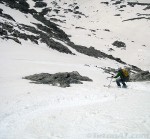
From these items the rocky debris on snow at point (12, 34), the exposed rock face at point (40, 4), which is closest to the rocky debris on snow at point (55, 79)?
the rocky debris on snow at point (12, 34)

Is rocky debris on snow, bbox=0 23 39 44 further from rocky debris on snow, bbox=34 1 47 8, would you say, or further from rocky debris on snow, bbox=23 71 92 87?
rocky debris on snow, bbox=34 1 47 8

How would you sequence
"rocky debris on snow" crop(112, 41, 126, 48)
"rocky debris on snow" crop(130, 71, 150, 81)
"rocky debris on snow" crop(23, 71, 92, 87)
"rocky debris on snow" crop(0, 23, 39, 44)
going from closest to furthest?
"rocky debris on snow" crop(23, 71, 92, 87) → "rocky debris on snow" crop(130, 71, 150, 81) → "rocky debris on snow" crop(0, 23, 39, 44) → "rocky debris on snow" crop(112, 41, 126, 48)

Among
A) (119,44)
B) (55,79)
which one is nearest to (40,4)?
(119,44)

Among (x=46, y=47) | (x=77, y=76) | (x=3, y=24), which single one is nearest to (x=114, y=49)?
(x=46, y=47)

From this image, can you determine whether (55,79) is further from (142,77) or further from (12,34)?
(12,34)

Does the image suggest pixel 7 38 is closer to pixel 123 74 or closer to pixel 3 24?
pixel 3 24

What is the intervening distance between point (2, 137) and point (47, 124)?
1.94 meters

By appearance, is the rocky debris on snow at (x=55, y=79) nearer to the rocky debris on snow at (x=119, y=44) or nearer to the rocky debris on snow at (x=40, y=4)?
the rocky debris on snow at (x=119, y=44)

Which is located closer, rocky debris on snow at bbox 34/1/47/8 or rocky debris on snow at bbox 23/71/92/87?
rocky debris on snow at bbox 23/71/92/87

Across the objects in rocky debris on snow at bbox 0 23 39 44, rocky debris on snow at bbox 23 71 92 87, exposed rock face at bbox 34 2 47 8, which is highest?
exposed rock face at bbox 34 2 47 8

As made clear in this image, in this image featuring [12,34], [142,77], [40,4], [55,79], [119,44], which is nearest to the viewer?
[55,79]

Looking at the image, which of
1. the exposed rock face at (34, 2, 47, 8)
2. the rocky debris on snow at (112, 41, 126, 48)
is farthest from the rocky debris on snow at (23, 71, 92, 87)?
the exposed rock face at (34, 2, 47, 8)

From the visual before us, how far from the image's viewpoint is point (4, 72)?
73.0 ft

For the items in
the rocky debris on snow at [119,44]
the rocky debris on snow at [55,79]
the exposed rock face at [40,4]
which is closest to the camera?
the rocky debris on snow at [55,79]
